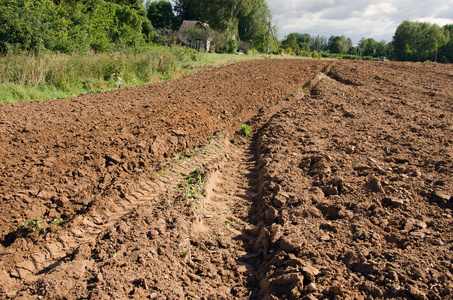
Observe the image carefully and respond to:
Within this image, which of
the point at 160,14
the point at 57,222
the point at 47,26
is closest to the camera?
the point at 57,222

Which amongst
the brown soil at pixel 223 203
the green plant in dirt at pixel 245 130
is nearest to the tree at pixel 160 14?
the brown soil at pixel 223 203

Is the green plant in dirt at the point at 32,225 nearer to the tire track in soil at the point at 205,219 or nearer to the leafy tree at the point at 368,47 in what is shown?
the tire track in soil at the point at 205,219

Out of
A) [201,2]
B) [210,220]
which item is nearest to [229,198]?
[210,220]

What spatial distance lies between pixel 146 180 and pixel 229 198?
1269 mm

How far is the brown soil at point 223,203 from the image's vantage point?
105 inches

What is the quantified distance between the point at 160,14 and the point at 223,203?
50.3m

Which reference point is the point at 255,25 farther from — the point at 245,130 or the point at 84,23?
the point at 245,130

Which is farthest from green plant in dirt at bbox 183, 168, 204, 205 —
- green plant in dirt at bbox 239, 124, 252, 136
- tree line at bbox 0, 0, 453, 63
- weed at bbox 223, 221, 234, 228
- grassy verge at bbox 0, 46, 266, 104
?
tree line at bbox 0, 0, 453, 63

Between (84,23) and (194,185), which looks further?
(84,23)

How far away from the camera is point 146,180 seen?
177 inches

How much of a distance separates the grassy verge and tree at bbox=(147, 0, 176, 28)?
36434 millimetres

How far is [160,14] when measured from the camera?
48.1 m

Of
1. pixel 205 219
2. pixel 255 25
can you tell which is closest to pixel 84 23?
pixel 205 219

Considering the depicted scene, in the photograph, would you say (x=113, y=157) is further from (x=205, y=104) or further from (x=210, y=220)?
(x=205, y=104)
